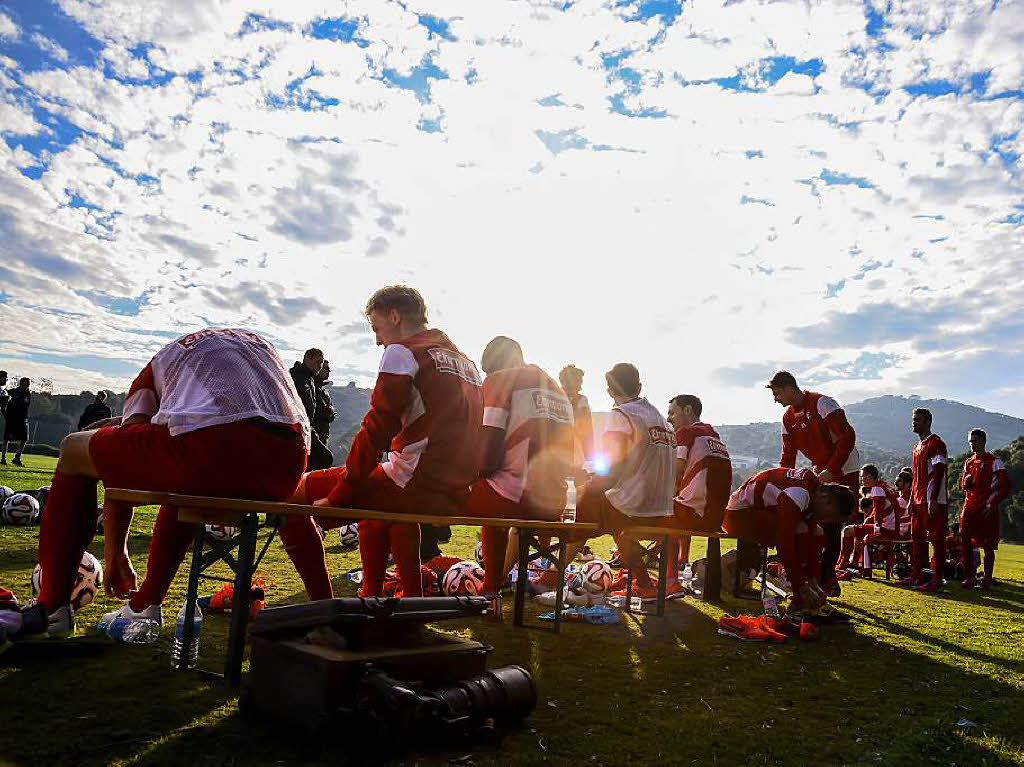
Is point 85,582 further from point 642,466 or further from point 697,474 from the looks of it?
Result: point 697,474

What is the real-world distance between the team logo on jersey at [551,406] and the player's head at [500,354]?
38cm

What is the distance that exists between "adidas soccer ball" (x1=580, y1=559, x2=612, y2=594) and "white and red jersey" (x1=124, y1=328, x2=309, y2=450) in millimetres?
4161

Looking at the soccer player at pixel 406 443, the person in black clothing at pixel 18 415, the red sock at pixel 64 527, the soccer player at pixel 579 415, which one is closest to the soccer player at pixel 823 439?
the soccer player at pixel 579 415

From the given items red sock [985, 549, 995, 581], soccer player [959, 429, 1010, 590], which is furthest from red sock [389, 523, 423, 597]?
red sock [985, 549, 995, 581]

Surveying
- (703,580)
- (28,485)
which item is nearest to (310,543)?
(703,580)

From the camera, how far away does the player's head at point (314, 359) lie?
33.5ft

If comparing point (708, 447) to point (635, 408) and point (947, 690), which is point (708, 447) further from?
point (947, 690)

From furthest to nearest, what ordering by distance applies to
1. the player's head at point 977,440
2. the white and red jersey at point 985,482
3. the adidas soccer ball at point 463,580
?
1. the white and red jersey at point 985,482
2. the player's head at point 977,440
3. the adidas soccer ball at point 463,580

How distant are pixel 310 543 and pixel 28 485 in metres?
12.9

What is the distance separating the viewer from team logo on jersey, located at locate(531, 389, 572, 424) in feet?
18.3

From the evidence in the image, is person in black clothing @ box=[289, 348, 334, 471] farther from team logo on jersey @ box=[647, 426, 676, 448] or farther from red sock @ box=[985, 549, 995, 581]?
red sock @ box=[985, 549, 995, 581]

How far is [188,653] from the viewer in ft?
11.6

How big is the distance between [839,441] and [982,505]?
554 cm

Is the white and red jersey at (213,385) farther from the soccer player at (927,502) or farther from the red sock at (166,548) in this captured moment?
the soccer player at (927,502)
